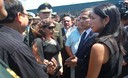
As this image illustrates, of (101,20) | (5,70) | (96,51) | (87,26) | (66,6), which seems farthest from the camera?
(66,6)

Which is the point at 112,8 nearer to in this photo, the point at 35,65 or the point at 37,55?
the point at 35,65

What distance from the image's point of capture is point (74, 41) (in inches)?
191

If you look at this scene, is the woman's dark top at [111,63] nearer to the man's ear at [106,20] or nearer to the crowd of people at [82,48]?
the crowd of people at [82,48]

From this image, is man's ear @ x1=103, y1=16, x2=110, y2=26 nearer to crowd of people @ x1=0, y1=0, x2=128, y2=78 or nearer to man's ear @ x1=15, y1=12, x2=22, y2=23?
crowd of people @ x1=0, y1=0, x2=128, y2=78

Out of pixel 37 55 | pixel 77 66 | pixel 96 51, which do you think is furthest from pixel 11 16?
pixel 37 55

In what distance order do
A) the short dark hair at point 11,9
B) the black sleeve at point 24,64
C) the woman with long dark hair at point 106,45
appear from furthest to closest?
1. the woman with long dark hair at point 106,45
2. the short dark hair at point 11,9
3. the black sleeve at point 24,64

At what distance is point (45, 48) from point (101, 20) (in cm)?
174

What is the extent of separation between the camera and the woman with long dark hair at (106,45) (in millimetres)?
2877

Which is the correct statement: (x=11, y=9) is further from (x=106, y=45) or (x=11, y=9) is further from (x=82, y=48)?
(x=82, y=48)

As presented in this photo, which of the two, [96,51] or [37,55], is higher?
[96,51]

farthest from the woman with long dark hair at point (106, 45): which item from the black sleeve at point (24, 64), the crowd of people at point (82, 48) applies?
the black sleeve at point (24, 64)

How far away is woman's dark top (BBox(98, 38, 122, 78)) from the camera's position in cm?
290

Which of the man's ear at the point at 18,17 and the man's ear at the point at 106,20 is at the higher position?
the man's ear at the point at 18,17

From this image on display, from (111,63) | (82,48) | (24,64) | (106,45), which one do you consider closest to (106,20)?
(106,45)
